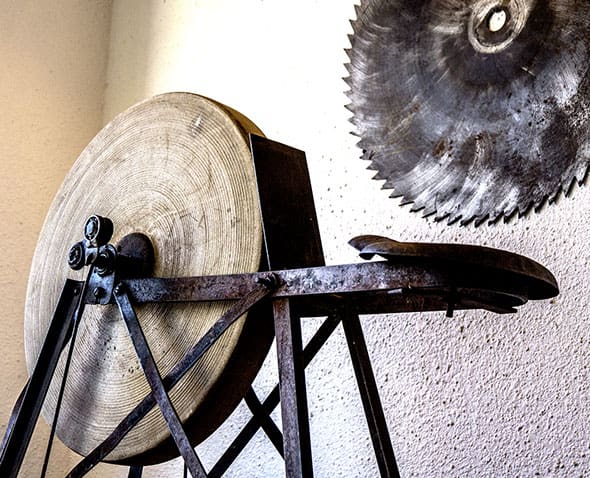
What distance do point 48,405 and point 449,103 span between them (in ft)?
3.68

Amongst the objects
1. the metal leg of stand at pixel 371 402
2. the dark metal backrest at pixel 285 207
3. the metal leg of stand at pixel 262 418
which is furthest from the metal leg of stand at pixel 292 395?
the metal leg of stand at pixel 262 418

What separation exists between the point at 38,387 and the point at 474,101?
43.0 inches

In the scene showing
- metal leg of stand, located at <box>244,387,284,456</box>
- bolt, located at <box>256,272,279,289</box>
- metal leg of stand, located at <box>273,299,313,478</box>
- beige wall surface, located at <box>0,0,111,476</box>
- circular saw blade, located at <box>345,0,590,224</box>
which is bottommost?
metal leg of stand, located at <box>273,299,313,478</box>

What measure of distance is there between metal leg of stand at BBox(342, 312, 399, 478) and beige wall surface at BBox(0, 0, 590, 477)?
239 millimetres

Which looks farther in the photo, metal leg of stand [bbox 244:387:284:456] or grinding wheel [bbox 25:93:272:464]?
metal leg of stand [bbox 244:387:284:456]

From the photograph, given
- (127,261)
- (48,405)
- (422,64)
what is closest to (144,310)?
(127,261)

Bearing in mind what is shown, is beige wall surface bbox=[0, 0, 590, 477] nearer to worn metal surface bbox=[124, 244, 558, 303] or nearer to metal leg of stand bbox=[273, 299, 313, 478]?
worn metal surface bbox=[124, 244, 558, 303]

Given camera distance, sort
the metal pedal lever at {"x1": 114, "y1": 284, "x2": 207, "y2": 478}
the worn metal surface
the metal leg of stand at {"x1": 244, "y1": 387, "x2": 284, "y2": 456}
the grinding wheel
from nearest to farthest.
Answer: the worn metal surface → the metal pedal lever at {"x1": 114, "y1": 284, "x2": 207, "y2": 478} → the grinding wheel → the metal leg of stand at {"x1": 244, "y1": 387, "x2": 284, "y2": 456}

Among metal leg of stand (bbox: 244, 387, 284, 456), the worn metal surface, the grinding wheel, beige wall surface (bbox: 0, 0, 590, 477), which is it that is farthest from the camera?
metal leg of stand (bbox: 244, 387, 284, 456)

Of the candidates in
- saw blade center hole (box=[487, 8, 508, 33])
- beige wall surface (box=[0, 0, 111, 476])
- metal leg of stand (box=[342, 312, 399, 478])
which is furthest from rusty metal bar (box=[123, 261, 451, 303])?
beige wall surface (box=[0, 0, 111, 476])

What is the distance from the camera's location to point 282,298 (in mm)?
1189

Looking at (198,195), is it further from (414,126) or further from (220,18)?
(220,18)

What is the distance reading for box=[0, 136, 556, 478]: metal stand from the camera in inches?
43.2

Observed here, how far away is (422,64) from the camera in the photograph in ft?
5.56
